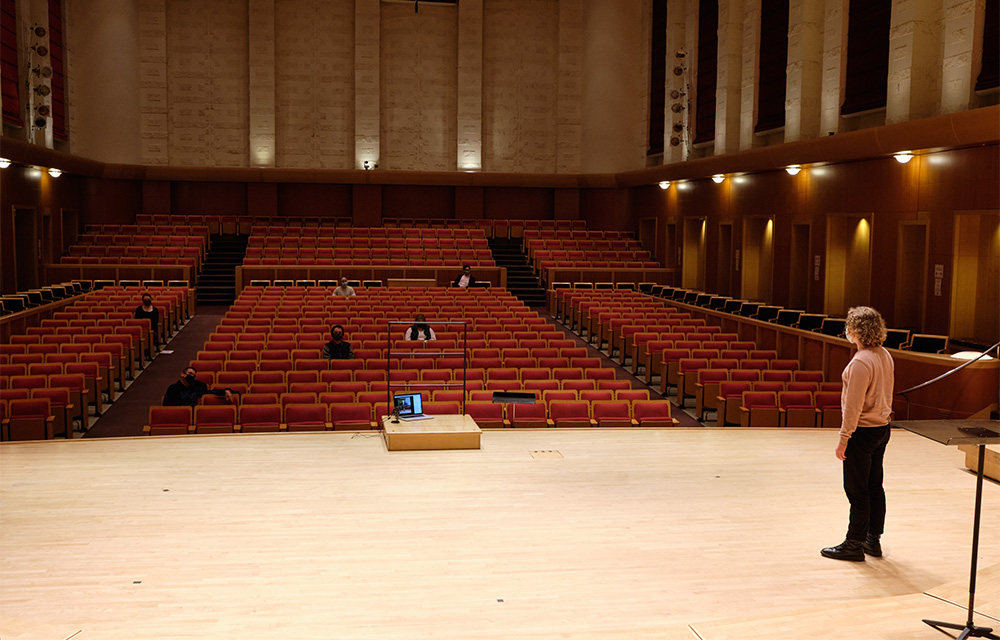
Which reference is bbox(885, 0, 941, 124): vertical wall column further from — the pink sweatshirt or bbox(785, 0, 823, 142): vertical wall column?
the pink sweatshirt

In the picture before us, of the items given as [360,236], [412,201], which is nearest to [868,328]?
[360,236]

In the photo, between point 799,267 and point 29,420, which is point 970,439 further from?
point 799,267

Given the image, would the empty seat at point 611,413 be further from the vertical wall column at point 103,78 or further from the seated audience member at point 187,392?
the vertical wall column at point 103,78

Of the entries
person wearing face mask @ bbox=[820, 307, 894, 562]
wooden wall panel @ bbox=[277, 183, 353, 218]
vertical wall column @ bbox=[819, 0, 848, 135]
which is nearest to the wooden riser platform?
person wearing face mask @ bbox=[820, 307, 894, 562]

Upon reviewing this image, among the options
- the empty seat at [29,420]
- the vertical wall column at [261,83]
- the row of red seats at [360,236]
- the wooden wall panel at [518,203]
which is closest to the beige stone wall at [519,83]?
the wooden wall panel at [518,203]

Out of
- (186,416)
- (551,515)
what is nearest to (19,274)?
(186,416)

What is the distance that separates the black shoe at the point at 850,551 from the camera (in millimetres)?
4574

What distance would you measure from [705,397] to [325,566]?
22.5 ft

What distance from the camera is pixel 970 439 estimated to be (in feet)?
10.9

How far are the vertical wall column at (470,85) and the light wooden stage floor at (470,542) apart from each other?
Result: 20.3 m

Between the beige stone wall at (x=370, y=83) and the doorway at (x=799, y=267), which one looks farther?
the beige stone wall at (x=370, y=83)

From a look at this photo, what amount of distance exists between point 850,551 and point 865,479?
16.0 inches

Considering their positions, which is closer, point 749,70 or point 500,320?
point 500,320

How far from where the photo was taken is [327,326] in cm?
1310
